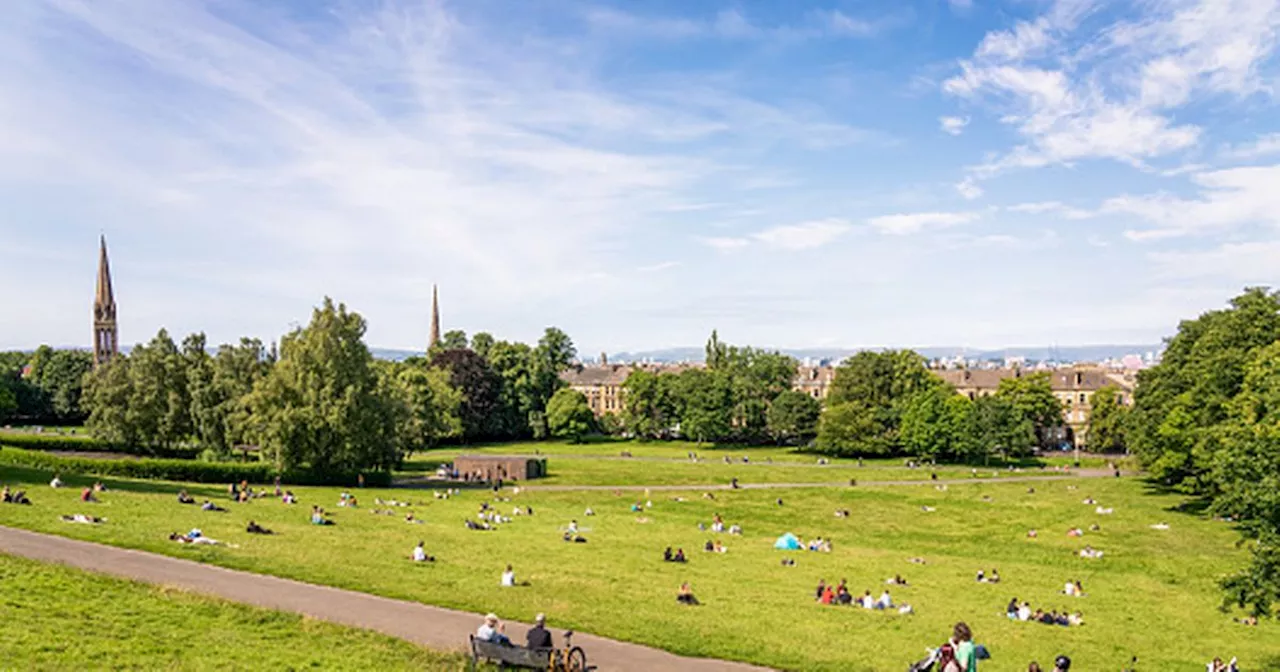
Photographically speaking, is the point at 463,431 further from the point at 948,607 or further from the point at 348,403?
the point at 948,607

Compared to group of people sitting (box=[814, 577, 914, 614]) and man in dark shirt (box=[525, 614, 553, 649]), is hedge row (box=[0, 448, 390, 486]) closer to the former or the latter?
group of people sitting (box=[814, 577, 914, 614])

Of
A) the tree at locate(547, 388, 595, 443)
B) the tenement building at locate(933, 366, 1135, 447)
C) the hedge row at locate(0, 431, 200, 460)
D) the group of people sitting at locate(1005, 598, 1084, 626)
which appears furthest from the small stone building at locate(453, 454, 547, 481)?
the tenement building at locate(933, 366, 1135, 447)

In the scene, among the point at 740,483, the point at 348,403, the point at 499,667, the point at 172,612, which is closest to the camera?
the point at 499,667

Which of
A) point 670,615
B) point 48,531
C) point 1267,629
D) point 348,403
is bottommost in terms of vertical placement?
point 1267,629

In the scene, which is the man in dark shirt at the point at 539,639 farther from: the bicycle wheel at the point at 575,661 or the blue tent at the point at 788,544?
the blue tent at the point at 788,544

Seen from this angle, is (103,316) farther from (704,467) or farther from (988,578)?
(988,578)

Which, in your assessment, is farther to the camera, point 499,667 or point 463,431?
point 463,431

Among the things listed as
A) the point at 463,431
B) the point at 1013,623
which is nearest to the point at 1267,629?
the point at 1013,623

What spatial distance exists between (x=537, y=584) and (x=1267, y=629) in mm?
26009

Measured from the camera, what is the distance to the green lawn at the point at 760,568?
78.2ft

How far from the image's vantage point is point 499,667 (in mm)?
18000

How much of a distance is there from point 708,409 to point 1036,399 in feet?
157

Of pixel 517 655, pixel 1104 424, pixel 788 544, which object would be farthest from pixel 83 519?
pixel 1104 424

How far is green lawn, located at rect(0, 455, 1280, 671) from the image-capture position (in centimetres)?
2383
